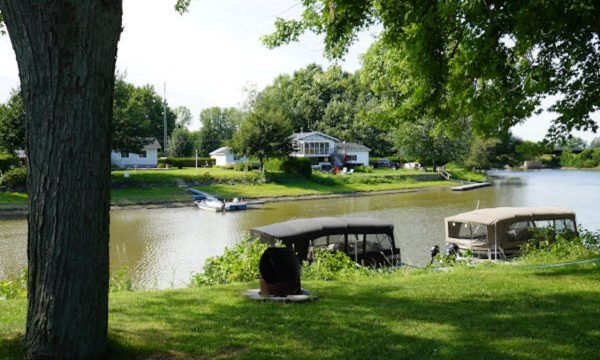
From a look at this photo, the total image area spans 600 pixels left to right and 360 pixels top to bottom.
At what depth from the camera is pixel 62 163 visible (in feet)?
15.8

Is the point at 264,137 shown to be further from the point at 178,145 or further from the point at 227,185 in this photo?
the point at 178,145

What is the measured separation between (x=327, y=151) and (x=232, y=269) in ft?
251

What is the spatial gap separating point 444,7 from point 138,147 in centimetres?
4974

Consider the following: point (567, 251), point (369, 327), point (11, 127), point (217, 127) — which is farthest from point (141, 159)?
point (369, 327)

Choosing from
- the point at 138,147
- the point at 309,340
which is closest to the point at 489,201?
the point at 138,147

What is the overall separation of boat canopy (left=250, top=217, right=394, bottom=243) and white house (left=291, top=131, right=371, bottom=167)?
66.5m

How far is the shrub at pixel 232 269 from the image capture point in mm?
12008

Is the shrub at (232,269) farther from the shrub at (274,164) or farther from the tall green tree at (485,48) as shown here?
the shrub at (274,164)

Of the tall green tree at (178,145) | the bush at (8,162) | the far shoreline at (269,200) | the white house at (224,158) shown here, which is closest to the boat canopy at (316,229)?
the far shoreline at (269,200)

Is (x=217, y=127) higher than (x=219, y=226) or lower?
higher

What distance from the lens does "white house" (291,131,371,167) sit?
86.2 m

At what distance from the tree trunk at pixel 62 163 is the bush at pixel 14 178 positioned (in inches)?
1790

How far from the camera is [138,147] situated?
55625 mm

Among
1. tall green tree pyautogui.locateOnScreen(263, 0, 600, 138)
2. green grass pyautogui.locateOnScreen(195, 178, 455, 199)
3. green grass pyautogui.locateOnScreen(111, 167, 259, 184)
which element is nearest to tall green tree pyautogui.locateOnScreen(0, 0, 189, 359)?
tall green tree pyautogui.locateOnScreen(263, 0, 600, 138)
